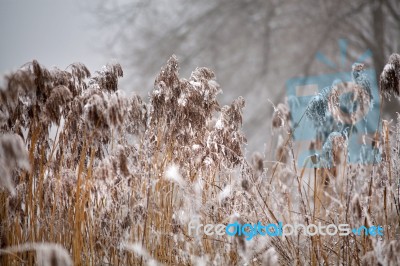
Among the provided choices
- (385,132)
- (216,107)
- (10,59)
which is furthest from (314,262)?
(10,59)

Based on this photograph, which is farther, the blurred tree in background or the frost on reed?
the blurred tree in background

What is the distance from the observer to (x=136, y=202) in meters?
1.27

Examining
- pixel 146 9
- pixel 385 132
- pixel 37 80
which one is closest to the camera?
pixel 37 80

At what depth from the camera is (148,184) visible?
123 centimetres

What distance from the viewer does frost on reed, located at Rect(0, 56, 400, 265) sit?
1.17 m

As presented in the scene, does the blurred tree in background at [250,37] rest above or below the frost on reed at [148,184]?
above

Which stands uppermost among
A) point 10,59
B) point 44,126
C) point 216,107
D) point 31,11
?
point 31,11

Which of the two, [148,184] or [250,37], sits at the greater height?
[250,37]

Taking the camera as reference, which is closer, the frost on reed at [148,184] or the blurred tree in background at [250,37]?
the frost on reed at [148,184]

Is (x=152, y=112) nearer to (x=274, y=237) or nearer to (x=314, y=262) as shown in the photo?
(x=274, y=237)

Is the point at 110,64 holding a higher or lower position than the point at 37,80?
higher

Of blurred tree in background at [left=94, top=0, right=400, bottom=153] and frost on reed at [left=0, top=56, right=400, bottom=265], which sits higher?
blurred tree in background at [left=94, top=0, right=400, bottom=153]

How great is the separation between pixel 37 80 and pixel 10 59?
3068 millimetres

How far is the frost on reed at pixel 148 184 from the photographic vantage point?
1171 millimetres
